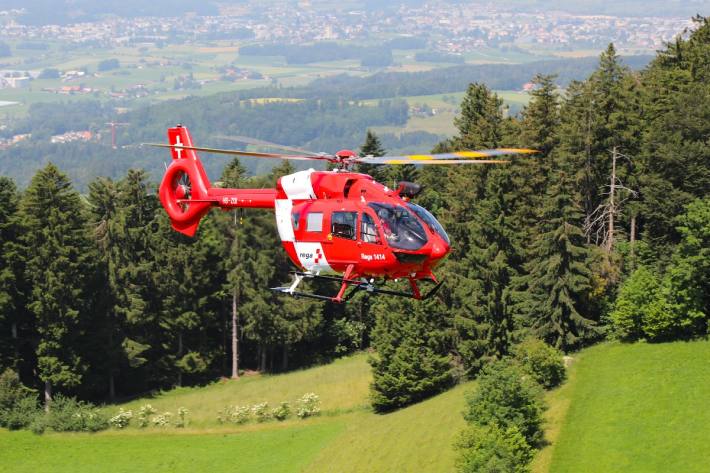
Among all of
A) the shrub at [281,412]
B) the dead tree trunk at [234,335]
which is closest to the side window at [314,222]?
the shrub at [281,412]

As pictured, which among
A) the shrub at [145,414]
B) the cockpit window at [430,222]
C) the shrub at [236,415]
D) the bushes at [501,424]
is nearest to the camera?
the cockpit window at [430,222]

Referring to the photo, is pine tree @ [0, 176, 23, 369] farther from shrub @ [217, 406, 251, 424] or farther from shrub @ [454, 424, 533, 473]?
shrub @ [454, 424, 533, 473]

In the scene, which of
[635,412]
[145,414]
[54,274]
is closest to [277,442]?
[145,414]

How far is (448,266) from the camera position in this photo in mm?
65125

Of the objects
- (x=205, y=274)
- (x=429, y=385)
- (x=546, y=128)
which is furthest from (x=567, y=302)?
(x=205, y=274)

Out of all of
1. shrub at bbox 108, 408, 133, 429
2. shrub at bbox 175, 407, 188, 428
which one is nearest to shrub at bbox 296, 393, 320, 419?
shrub at bbox 175, 407, 188, 428

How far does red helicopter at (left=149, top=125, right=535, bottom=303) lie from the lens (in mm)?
29266

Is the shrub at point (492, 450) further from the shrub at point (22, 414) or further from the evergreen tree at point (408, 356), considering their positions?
the shrub at point (22, 414)

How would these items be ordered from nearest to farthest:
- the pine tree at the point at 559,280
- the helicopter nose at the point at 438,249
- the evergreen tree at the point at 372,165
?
the helicopter nose at the point at 438,249, the pine tree at the point at 559,280, the evergreen tree at the point at 372,165

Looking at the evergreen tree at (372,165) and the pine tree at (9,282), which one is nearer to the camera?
the pine tree at (9,282)

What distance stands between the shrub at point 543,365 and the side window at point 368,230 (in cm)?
2780

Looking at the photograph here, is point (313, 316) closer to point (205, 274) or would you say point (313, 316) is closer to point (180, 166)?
point (205, 274)

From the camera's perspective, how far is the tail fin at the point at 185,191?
38.4m

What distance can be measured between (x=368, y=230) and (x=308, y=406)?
35923 millimetres
